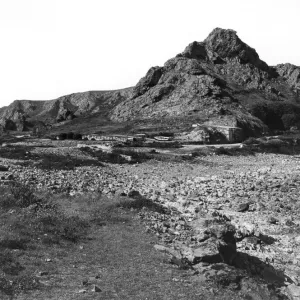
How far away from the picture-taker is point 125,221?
14.9 m

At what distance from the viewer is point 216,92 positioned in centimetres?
11012

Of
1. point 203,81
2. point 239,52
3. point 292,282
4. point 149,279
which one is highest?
point 239,52

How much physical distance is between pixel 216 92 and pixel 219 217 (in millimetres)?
96879

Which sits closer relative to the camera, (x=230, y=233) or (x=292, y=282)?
(x=292, y=282)

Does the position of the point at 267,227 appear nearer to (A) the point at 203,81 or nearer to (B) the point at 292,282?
(B) the point at 292,282

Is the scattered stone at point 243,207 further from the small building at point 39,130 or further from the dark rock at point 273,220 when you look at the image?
the small building at point 39,130

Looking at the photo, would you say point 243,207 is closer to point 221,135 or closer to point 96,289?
point 96,289

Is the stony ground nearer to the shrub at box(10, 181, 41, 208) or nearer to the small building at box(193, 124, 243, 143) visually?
the shrub at box(10, 181, 41, 208)

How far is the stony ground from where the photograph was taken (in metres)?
11.1

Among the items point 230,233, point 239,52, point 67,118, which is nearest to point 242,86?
point 239,52

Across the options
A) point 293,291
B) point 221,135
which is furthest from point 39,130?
point 293,291

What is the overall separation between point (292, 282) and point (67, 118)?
150 m

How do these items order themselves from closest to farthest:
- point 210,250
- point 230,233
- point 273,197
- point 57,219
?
point 210,250, point 230,233, point 57,219, point 273,197

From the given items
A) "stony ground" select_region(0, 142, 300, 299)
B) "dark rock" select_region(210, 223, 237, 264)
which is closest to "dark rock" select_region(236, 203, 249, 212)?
"stony ground" select_region(0, 142, 300, 299)
